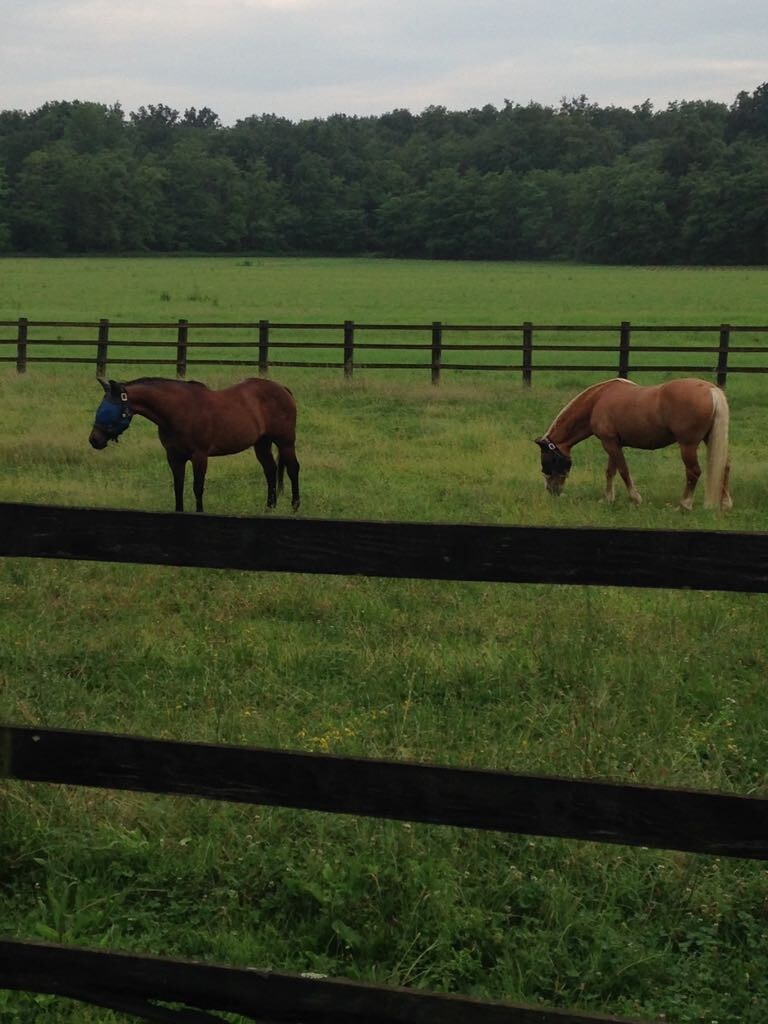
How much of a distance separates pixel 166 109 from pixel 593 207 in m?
114

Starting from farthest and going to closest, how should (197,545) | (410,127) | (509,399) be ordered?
1. (410,127)
2. (509,399)
3. (197,545)

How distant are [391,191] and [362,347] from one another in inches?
3911

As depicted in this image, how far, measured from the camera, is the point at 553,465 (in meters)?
11.6

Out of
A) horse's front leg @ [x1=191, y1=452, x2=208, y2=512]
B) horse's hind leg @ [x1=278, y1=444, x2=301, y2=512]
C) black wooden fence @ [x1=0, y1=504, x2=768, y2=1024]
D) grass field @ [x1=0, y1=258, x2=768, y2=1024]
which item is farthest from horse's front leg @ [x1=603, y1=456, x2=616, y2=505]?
black wooden fence @ [x1=0, y1=504, x2=768, y2=1024]

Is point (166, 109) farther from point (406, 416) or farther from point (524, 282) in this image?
point (406, 416)

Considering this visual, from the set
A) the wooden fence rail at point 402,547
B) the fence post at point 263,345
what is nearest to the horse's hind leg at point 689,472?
the wooden fence rail at point 402,547

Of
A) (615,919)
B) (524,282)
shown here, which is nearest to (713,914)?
(615,919)

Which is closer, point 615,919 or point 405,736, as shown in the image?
point 615,919

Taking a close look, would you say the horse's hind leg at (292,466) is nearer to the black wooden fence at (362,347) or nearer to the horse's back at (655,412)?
the horse's back at (655,412)

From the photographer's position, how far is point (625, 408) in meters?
11.4

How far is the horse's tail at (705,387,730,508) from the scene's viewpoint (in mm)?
10602

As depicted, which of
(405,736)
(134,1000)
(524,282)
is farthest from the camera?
(524,282)

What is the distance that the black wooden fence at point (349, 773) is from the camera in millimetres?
2508

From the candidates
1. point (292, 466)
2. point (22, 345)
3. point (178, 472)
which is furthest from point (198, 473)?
point (22, 345)
